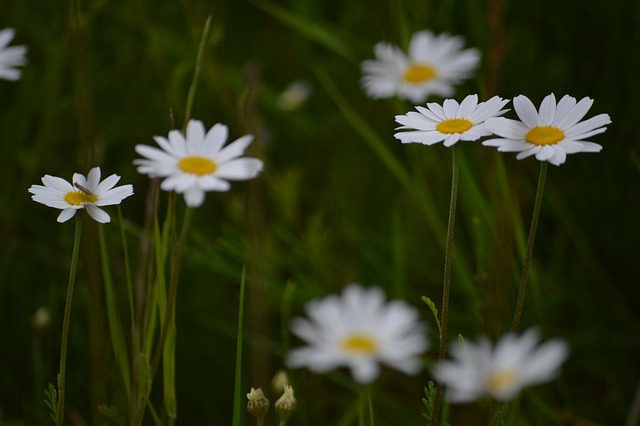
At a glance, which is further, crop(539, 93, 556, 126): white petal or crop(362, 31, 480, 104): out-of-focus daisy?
crop(362, 31, 480, 104): out-of-focus daisy

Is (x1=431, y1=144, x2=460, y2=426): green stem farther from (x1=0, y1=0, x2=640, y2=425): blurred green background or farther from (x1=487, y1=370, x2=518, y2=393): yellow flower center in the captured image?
(x1=0, y1=0, x2=640, y2=425): blurred green background

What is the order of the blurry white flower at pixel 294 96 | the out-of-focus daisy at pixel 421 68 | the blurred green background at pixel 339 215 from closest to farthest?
the blurred green background at pixel 339 215 < the out-of-focus daisy at pixel 421 68 < the blurry white flower at pixel 294 96

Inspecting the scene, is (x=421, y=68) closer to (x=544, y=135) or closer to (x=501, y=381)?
(x=544, y=135)

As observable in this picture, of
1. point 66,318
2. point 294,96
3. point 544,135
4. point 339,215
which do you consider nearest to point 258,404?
point 66,318

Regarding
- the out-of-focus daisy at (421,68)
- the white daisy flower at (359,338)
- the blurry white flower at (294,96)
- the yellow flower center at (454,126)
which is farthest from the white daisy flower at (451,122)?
the blurry white flower at (294,96)

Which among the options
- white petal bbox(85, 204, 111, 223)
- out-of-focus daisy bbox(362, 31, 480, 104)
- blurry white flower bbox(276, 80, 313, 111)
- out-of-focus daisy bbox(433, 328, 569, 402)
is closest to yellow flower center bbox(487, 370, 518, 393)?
out-of-focus daisy bbox(433, 328, 569, 402)

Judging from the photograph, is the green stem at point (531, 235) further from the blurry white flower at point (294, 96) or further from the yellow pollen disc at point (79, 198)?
the blurry white flower at point (294, 96)
